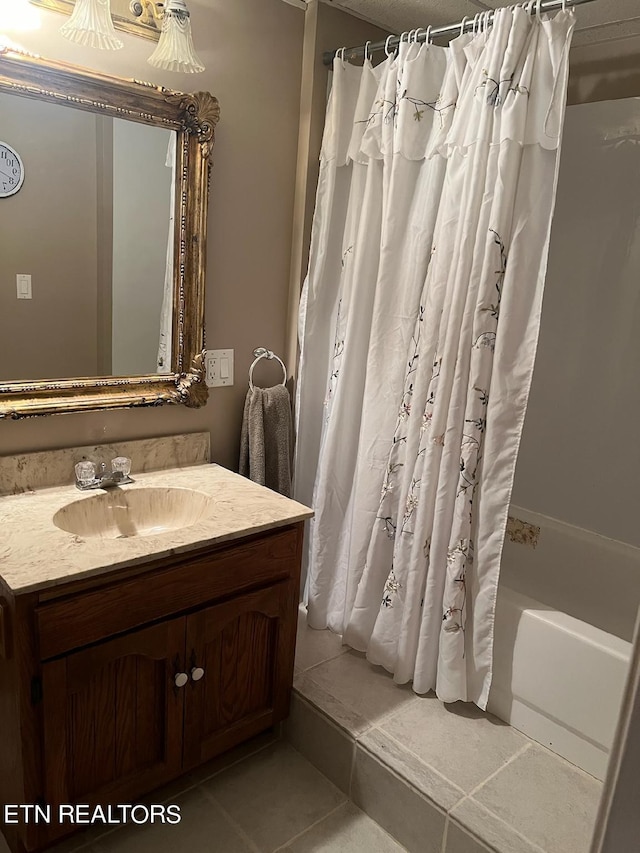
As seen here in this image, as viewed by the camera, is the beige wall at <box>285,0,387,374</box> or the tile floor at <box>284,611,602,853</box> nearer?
the tile floor at <box>284,611,602,853</box>

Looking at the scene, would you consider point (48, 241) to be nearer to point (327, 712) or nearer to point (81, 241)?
point (81, 241)

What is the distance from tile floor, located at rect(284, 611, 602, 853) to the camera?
5.18 ft

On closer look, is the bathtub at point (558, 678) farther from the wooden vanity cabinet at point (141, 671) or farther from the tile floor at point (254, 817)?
the wooden vanity cabinet at point (141, 671)

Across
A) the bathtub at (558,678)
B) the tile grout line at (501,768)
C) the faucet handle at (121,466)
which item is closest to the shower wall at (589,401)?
the bathtub at (558,678)

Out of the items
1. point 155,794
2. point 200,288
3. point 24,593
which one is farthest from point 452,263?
point 155,794

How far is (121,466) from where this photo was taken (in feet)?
6.20

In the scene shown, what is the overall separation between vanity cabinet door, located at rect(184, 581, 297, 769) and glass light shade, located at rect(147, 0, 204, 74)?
4.68 ft

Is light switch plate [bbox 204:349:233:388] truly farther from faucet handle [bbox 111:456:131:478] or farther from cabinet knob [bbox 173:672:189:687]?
cabinet knob [bbox 173:672:189:687]

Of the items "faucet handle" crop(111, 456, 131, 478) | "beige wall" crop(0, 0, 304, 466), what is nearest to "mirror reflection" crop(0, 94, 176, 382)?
"beige wall" crop(0, 0, 304, 466)

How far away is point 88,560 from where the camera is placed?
4.65ft

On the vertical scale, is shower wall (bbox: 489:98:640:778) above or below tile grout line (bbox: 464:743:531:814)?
above

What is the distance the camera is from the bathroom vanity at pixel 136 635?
1400 millimetres

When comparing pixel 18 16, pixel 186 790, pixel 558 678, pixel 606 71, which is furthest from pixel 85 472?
pixel 606 71

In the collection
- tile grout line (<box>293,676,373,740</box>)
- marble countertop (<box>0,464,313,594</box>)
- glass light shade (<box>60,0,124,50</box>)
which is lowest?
tile grout line (<box>293,676,373,740</box>)
